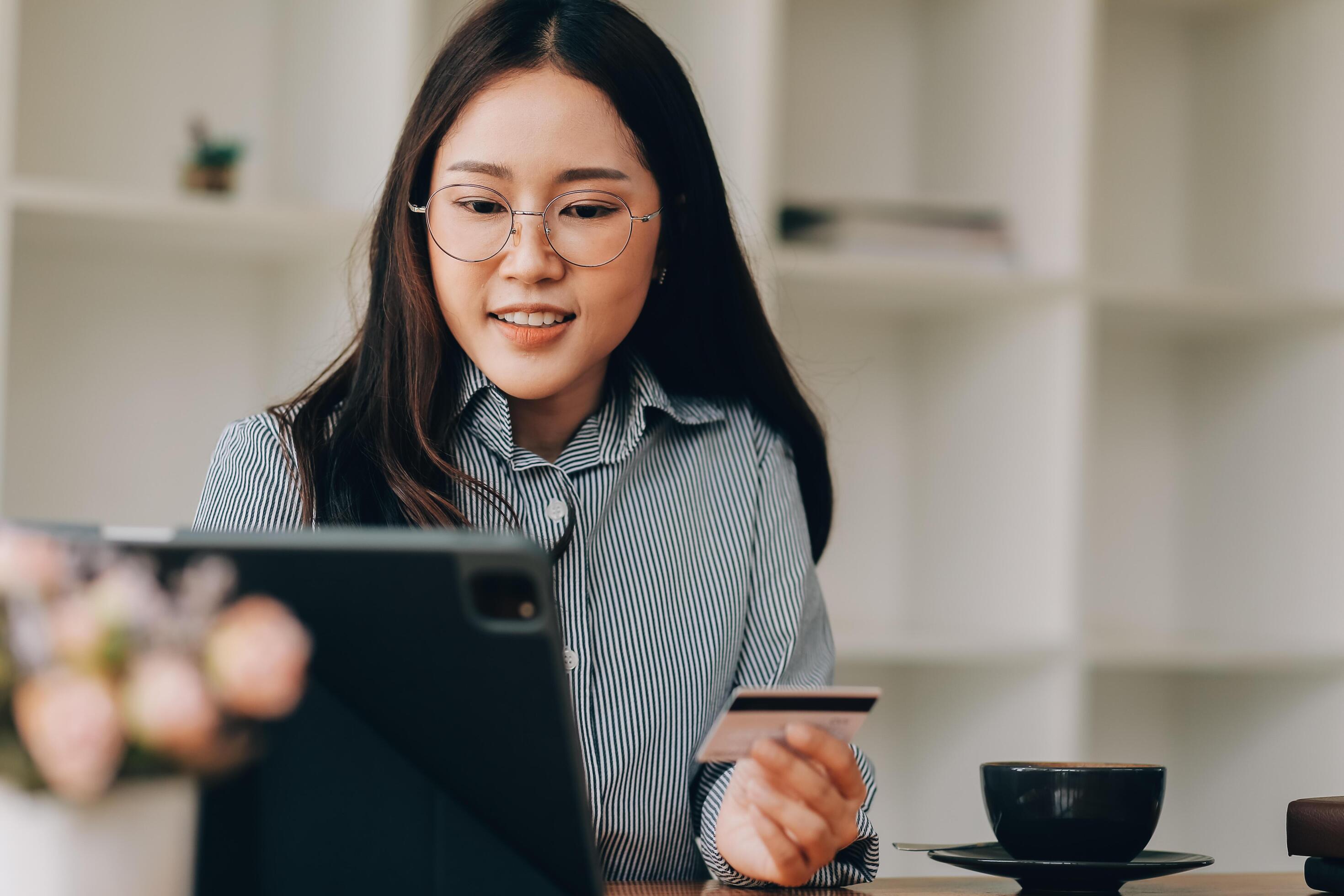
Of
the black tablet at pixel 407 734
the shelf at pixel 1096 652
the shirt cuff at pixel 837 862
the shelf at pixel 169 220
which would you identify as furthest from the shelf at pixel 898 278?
the black tablet at pixel 407 734

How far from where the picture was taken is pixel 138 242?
217 centimetres

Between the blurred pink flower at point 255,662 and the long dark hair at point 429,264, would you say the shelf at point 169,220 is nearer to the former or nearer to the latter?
the long dark hair at point 429,264

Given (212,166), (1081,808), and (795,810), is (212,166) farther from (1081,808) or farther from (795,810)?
(1081,808)

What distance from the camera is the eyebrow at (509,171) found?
4.09ft

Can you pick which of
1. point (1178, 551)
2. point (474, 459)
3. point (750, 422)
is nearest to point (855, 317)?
point (1178, 551)

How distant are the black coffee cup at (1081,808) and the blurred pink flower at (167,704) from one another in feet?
1.83

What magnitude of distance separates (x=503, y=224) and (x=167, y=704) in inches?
31.6

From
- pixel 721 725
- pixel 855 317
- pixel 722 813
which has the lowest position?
pixel 722 813

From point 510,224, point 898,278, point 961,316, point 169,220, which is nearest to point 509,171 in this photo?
point 510,224

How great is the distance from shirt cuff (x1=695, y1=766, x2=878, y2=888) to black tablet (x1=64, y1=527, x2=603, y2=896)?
364 millimetres

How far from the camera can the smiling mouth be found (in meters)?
1.27

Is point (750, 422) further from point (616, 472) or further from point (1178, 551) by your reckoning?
point (1178, 551)

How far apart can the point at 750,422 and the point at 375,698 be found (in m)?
0.84

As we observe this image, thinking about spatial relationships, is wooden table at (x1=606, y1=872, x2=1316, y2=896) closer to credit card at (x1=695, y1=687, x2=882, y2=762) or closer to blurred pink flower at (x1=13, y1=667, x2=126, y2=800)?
credit card at (x1=695, y1=687, x2=882, y2=762)
